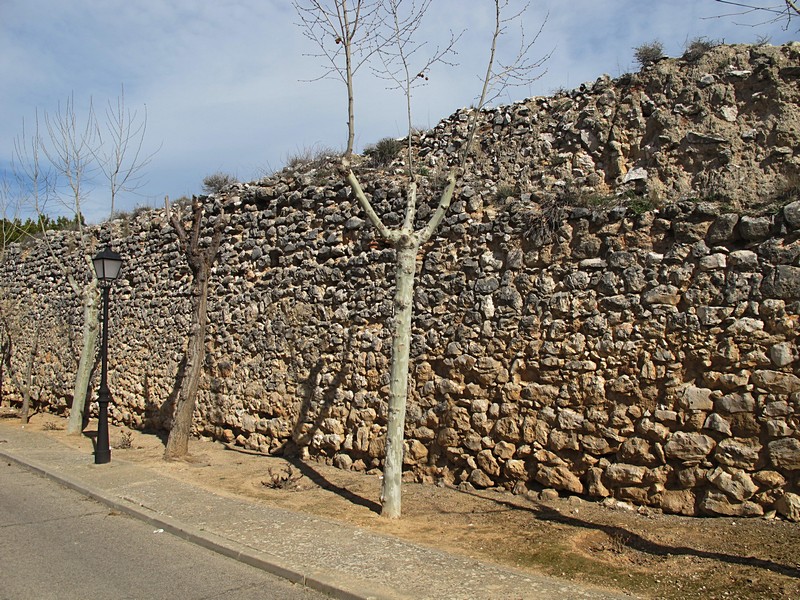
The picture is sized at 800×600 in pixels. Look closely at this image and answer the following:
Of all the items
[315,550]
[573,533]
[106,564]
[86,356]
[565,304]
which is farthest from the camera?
[86,356]

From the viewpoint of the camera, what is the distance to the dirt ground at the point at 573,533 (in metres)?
5.13

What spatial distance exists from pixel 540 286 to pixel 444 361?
61.3 inches

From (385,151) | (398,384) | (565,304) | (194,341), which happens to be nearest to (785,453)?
(565,304)

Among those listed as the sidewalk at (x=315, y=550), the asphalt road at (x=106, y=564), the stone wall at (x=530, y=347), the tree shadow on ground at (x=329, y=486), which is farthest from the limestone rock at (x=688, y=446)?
the asphalt road at (x=106, y=564)

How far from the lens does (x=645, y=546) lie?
5.89 m

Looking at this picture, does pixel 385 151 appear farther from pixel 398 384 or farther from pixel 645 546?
pixel 645 546

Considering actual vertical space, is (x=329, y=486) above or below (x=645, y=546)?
below

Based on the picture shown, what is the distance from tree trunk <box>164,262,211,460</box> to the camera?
1063 cm

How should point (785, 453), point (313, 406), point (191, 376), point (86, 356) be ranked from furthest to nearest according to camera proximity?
point (86, 356)
point (191, 376)
point (313, 406)
point (785, 453)

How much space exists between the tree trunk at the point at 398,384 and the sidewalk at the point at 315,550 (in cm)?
63

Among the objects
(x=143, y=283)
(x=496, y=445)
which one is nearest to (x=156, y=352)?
(x=143, y=283)

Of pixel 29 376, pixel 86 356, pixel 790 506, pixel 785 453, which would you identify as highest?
pixel 86 356

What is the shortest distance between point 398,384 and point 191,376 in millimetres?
5085

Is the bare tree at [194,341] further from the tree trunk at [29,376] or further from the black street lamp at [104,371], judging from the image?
the tree trunk at [29,376]
